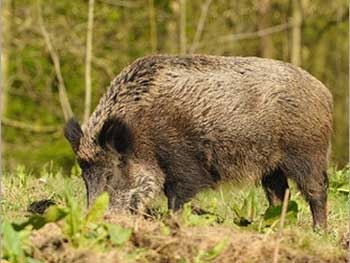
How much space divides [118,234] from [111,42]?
1263 centimetres

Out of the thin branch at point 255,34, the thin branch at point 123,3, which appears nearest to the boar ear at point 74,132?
the thin branch at point 255,34

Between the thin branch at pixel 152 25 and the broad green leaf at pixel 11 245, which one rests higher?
the broad green leaf at pixel 11 245

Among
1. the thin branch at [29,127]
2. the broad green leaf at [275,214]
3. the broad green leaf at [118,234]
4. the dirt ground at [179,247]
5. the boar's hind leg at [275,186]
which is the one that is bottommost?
the thin branch at [29,127]

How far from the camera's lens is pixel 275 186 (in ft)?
27.8

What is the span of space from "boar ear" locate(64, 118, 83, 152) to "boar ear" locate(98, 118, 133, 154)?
0.57 ft

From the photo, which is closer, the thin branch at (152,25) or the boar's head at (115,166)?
the boar's head at (115,166)

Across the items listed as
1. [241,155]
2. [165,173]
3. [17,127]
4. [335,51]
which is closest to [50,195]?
[165,173]

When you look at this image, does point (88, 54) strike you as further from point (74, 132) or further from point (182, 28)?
point (74, 132)

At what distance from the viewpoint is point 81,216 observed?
5.77m

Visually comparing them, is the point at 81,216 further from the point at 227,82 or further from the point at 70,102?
the point at 70,102

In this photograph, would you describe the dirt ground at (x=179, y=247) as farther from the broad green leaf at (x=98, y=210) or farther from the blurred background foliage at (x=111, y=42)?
the blurred background foliage at (x=111, y=42)

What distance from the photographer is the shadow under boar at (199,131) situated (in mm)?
7848

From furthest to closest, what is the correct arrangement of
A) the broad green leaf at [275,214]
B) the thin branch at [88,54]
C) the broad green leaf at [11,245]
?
the thin branch at [88,54] < the broad green leaf at [275,214] < the broad green leaf at [11,245]

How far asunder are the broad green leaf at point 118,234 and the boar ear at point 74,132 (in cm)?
217
